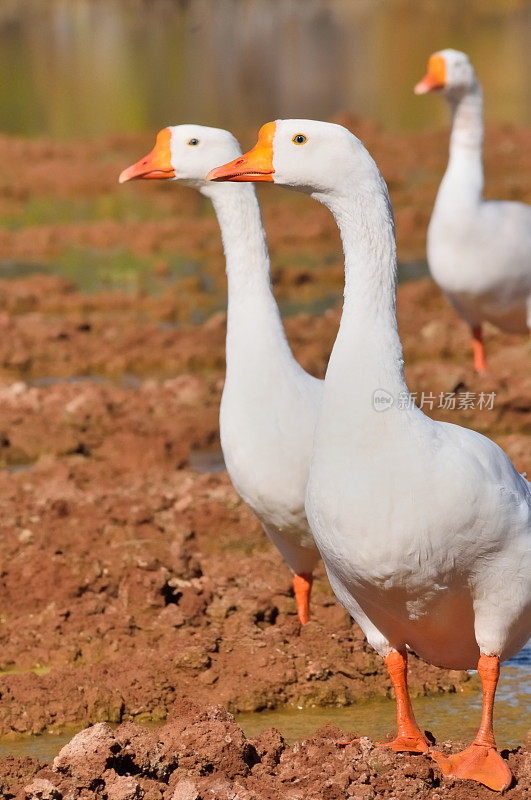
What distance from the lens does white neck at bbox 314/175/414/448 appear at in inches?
174

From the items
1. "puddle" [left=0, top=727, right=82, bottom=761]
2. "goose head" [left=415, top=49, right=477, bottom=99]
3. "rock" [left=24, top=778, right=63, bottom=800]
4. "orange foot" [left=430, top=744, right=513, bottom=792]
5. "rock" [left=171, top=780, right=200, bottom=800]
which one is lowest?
"puddle" [left=0, top=727, right=82, bottom=761]

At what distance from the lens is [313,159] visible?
4.62 meters

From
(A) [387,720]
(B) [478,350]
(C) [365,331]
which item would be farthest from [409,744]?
(B) [478,350]

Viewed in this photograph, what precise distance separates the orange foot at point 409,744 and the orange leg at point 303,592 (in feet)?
4.85

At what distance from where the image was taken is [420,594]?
453 centimetres

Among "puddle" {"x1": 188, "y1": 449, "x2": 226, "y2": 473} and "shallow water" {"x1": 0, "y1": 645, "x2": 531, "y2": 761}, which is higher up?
"puddle" {"x1": 188, "y1": 449, "x2": 226, "y2": 473}

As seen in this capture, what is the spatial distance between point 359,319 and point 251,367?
60.6 inches

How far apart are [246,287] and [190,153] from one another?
2.54 feet

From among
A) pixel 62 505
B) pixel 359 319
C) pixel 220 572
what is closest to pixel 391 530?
pixel 359 319

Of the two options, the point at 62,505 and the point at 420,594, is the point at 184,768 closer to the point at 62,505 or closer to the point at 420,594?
the point at 420,594

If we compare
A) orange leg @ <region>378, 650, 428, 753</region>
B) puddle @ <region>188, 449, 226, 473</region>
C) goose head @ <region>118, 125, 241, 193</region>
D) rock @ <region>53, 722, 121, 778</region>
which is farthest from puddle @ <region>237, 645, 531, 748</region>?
puddle @ <region>188, 449, 226, 473</region>

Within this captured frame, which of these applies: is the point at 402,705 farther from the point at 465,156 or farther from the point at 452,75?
the point at 452,75

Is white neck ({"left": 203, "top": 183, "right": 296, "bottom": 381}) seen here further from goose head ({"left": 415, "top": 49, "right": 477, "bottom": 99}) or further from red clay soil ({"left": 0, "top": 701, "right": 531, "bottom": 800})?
goose head ({"left": 415, "top": 49, "right": 477, "bottom": 99})

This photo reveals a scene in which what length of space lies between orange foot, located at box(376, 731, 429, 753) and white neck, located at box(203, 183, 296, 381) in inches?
71.1
